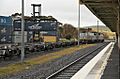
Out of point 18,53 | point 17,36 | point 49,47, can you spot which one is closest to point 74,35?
point 49,47

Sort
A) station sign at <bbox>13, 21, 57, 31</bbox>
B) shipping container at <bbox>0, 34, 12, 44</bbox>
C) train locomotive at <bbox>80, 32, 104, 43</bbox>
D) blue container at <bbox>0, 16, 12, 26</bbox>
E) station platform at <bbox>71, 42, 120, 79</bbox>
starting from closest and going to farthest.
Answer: station platform at <bbox>71, 42, 120, 79</bbox> → blue container at <bbox>0, 16, 12, 26</bbox> → shipping container at <bbox>0, 34, 12, 44</bbox> → station sign at <bbox>13, 21, 57, 31</bbox> → train locomotive at <bbox>80, 32, 104, 43</bbox>

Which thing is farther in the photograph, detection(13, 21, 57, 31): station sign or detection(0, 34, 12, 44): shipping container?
detection(13, 21, 57, 31): station sign

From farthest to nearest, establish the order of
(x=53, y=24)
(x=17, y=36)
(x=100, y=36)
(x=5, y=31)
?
(x=100, y=36) < (x=53, y=24) < (x=5, y=31) < (x=17, y=36)

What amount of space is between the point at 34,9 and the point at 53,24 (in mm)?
37359

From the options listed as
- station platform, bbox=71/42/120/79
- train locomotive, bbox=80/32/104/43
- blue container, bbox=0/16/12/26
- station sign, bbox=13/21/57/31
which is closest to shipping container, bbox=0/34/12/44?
blue container, bbox=0/16/12/26

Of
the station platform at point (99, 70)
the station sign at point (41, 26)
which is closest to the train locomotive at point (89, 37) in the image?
the station sign at point (41, 26)

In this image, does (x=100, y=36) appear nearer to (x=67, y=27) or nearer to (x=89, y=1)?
(x=67, y=27)

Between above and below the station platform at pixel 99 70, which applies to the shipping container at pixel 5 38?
above

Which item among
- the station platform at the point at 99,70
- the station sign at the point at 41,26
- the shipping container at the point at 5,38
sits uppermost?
the station sign at the point at 41,26

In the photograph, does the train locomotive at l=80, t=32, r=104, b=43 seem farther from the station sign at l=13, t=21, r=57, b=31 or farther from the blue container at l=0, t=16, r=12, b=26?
the blue container at l=0, t=16, r=12, b=26

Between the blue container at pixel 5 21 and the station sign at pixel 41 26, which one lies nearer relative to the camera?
the blue container at pixel 5 21

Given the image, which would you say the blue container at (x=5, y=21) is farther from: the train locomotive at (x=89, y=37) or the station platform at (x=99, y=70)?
the train locomotive at (x=89, y=37)

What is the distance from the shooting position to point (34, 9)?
11612cm

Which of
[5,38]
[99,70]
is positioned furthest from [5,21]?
[99,70]
